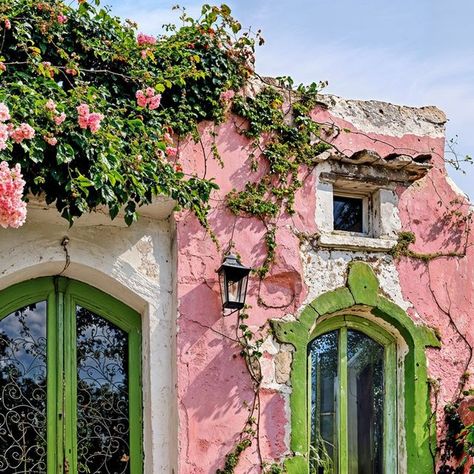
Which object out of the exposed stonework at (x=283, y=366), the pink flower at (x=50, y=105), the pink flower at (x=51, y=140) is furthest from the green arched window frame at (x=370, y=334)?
the pink flower at (x=50, y=105)

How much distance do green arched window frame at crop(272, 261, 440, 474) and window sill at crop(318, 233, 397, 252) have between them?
13 cm

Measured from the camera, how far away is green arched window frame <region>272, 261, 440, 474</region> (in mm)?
5402

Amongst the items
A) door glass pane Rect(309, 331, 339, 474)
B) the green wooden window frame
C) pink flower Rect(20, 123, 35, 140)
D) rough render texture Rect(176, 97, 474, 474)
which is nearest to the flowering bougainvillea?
pink flower Rect(20, 123, 35, 140)

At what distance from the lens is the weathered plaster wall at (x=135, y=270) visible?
5.04m

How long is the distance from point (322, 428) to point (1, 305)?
2335mm

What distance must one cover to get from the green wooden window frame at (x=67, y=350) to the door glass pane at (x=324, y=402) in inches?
48.4

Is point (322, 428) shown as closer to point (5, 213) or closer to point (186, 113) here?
point (186, 113)

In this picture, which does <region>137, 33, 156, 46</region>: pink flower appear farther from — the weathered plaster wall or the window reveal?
the window reveal

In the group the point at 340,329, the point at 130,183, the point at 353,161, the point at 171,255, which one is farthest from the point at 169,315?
the point at 353,161

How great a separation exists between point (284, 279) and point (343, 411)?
1.04 metres

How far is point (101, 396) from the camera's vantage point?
521 centimetres

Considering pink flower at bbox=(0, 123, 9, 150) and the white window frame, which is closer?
pink flower at bbox=(0, 123, 9, 150)

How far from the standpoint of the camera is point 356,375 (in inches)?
228

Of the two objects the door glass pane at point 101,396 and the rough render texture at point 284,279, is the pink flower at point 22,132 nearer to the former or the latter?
the rough render texture at point 284,279
